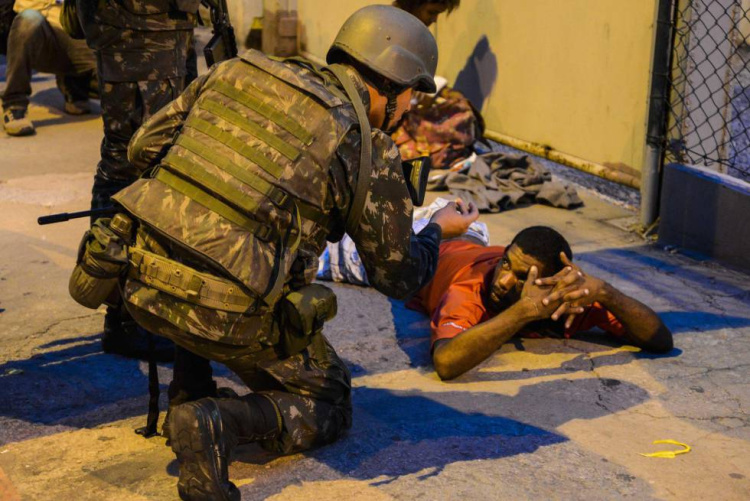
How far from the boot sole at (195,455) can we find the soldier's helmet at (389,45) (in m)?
1.14

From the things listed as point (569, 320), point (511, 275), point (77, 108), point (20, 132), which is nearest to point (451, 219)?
point (511, 275)

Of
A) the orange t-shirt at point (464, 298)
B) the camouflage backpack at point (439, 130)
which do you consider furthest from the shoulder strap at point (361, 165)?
the camouflage backpack at point (439, 130)

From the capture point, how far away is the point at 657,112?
527 centimetres

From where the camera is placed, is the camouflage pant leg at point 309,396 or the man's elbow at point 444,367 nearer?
the camouflage pant leg at point 309,396

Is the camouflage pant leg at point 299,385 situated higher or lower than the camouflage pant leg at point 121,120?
lower

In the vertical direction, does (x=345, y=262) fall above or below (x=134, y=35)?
below

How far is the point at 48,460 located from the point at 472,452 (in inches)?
51.1

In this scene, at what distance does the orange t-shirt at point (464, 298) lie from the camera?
149 inches

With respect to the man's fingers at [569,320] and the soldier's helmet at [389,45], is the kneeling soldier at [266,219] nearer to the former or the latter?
the soldier's helmet at [389,45]

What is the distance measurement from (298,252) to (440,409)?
0.89 m

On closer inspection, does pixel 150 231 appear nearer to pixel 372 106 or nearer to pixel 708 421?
pixel 372 106

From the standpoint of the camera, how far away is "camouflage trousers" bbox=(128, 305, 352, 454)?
2.90 m

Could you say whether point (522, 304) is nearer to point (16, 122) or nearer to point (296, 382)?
point (296, 382)

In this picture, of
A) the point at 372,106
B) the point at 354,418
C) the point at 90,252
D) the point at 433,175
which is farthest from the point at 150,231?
the point at 433,175
